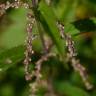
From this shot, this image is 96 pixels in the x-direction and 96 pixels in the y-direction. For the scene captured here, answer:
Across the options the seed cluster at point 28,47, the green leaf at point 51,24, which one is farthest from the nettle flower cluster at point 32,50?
the green leaf at point 51,24

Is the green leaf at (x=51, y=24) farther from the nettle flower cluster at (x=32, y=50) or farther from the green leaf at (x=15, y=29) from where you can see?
the green leaf at (x=15, y=29)

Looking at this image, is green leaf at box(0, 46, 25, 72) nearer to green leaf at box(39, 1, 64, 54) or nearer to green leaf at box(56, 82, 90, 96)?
green leaf at box(39, 1, 64, 54)

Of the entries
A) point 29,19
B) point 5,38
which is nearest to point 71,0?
point 5,38

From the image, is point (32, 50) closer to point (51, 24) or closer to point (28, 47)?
point (28, 47)

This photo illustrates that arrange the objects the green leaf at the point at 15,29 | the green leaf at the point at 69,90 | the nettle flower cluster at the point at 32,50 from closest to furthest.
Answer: the nettle flower cluster at the point at 32,50 < the green leaf at the point at 69,90 < the green leaf at the point at 15,29

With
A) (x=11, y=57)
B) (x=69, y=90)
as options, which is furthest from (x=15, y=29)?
(x=11, y=57)

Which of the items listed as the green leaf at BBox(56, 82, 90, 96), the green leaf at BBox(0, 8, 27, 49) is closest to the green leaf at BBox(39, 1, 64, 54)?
the green leaf at BBox(56, 82, 90, 96)
